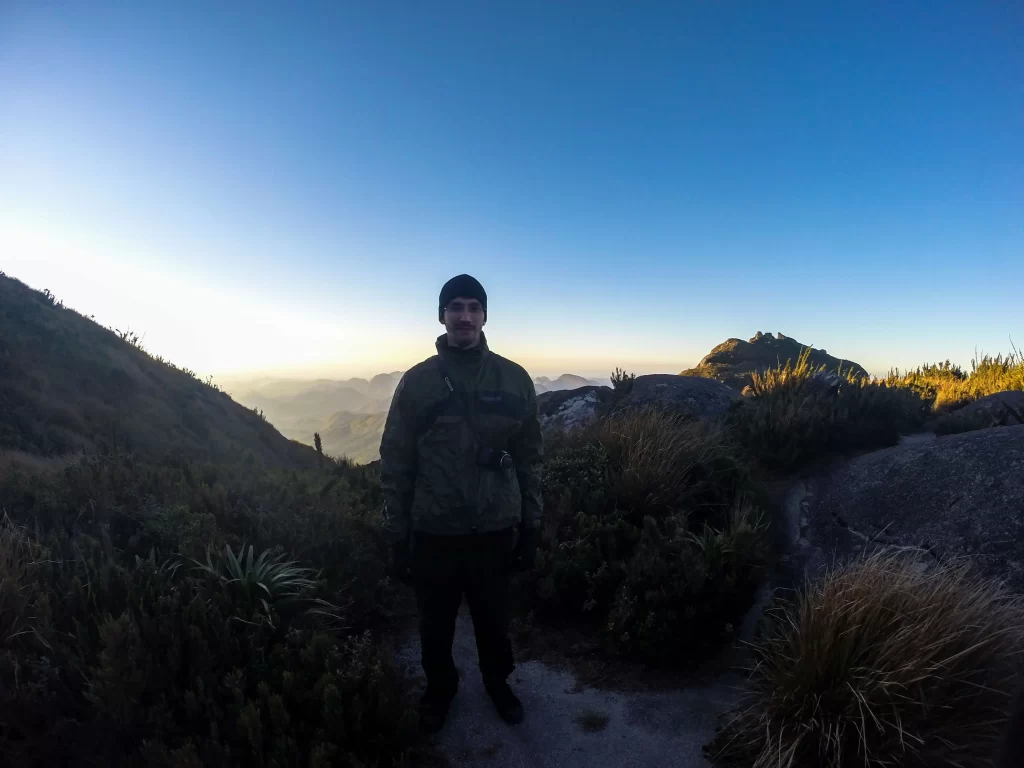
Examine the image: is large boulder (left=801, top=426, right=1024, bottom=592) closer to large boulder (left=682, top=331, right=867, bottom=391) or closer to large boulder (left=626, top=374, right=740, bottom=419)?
large boulder (left=626, top=374, right=740, bottom=419)

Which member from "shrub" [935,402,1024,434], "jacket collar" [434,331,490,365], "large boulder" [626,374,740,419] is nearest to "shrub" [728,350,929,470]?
"shrub" [935,402,1024,434]

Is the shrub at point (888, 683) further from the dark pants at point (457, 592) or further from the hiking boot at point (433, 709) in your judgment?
the hiking boot at point (433, 709)

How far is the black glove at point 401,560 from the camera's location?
Answer: 3504 mm

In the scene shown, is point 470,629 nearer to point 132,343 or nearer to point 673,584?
Answer: point 673,584

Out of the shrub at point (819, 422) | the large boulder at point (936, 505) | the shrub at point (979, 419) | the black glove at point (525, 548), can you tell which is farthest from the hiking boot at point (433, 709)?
the shrub at point (979, 419)

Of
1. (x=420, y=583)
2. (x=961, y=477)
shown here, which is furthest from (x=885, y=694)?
(x=961, y=477)

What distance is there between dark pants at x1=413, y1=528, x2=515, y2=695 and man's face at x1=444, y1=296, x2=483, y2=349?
120 cm

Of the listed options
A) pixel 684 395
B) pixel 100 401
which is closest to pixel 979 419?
pixel 684 395

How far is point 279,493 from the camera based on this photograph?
584cm

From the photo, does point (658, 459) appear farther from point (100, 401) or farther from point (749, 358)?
point (749, 358)

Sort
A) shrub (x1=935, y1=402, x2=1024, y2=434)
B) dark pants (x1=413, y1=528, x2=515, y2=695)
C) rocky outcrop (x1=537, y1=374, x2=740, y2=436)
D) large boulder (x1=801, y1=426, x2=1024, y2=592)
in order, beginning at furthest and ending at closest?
rocky outcrop (x1=537, y1=374, x2=740, y2=436)
shrub (x1=935, y1=402, x2=1024, y2=434)
large boulder (x1=801, y1=426, x2=1024, y2=592)
dark pants (x1=413, y1=528, x2=515, y2=695)

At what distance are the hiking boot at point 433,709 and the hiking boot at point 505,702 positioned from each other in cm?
27

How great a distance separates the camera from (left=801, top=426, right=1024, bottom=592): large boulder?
4.21m

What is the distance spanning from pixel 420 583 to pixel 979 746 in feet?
9.48
